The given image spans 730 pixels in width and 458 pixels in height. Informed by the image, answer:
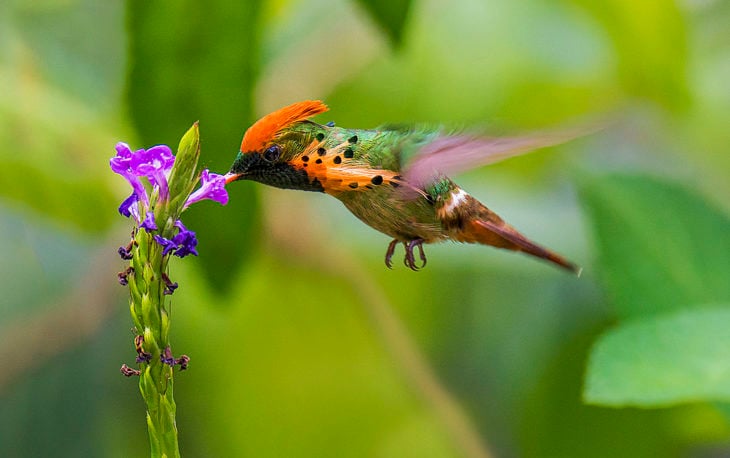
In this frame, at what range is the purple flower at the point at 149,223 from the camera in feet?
2.52

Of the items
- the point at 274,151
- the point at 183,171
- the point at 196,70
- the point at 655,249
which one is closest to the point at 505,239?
the point at 274,151

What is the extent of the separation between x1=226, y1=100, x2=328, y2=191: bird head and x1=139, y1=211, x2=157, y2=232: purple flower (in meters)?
0.08

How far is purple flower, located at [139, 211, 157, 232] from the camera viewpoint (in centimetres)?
77

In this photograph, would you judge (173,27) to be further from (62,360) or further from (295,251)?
(62,360)

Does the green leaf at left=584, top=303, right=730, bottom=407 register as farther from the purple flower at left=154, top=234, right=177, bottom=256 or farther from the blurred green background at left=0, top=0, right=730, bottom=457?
the purple flower at left=154, top=234, right=177, bottom=256

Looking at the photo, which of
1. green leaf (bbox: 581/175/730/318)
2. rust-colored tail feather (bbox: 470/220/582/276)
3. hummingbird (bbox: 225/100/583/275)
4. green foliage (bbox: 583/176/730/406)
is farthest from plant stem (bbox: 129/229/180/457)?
green leaf (bbox: 581/175/730/318)

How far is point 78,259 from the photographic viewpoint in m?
2.62

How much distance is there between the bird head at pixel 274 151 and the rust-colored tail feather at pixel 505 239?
26 centimetres

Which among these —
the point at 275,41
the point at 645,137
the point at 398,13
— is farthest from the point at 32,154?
the point at 645,137

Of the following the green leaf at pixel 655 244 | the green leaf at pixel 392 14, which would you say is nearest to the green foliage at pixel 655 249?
the green leaf at pixel 655 244

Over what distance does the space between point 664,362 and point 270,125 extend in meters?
A: 0.83

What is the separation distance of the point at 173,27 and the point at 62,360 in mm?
1701

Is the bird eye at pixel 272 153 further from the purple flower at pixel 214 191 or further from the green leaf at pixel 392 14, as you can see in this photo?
the green leaf at pixel 392 14

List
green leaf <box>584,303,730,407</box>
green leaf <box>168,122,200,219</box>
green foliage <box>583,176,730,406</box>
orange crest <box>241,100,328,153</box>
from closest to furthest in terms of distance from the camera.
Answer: green leaf <box>168,122,200,219</box> < orange crest <box>241,100,328,153</box> < green leaf <box>584,303,730,407</box> < green foliage <box>583,176,730,406</box>
